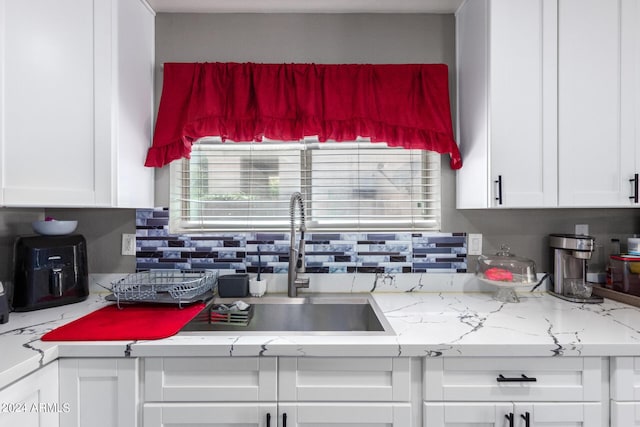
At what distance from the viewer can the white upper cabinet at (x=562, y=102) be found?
4.87 feet

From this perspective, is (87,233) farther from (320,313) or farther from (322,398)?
(322,398)

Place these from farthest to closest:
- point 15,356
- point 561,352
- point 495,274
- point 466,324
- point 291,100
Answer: point 291,100
point 495,274
point 466,324
point 561,352
point 15,356

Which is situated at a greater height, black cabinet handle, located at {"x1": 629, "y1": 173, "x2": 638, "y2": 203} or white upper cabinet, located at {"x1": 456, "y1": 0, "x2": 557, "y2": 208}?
white upper cabinet, located at {"x1": 456, "y1": 0, "x2": 557, "y2": 208}

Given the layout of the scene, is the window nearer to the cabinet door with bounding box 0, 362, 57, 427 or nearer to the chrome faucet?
the chrome faucet

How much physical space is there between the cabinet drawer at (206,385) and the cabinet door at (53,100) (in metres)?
0.73

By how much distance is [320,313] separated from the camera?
5.63ft

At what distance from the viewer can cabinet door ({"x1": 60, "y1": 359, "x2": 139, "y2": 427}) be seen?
1141mm

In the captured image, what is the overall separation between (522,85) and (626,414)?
4.17 feet

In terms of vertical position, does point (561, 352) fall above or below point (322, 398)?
above

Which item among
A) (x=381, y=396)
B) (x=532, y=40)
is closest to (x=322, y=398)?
(x=381, y=396)

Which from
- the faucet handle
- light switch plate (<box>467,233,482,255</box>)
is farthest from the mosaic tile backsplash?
the faucet handle

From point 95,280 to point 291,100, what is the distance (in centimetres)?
139

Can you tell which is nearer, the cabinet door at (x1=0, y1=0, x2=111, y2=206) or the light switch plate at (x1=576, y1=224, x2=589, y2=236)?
the cabinet door at (x1=0, y1=0, x2=111, y2=206)

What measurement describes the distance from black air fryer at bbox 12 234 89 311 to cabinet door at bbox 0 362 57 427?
1.65 feet
